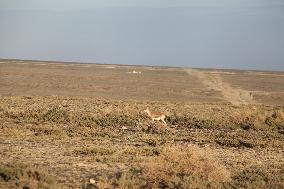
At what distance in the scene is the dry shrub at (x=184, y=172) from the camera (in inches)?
497

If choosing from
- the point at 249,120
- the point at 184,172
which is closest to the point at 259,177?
the point at 184,172

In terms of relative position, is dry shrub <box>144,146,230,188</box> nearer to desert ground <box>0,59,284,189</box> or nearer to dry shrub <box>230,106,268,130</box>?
desert ground <box>0,59,284,189</box>

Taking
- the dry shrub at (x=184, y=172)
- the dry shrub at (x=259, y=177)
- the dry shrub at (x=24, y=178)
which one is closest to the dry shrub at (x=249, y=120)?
the dry shrub at (x=259, y=177)

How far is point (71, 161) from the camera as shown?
611 inches

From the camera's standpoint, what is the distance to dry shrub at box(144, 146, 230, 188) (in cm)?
1262

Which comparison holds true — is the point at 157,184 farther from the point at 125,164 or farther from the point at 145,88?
the point at 145,88

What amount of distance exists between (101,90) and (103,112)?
24.6m

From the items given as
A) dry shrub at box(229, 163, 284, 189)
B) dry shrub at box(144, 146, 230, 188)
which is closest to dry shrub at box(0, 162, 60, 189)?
dry shrub at box(144, 146, 230, 188)

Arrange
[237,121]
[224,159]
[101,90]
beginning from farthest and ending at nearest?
1. [101,90]
2. [237,121]
3. [224,159]

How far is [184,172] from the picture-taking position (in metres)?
13.5

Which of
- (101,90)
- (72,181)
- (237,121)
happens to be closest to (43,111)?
(237,121)

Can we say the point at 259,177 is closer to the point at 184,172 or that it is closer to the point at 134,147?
the point at 184,172

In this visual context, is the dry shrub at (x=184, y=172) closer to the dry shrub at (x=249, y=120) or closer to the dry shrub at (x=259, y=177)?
the dry shrub at (x=259, y=177)

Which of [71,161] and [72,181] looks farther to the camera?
[71,161]
